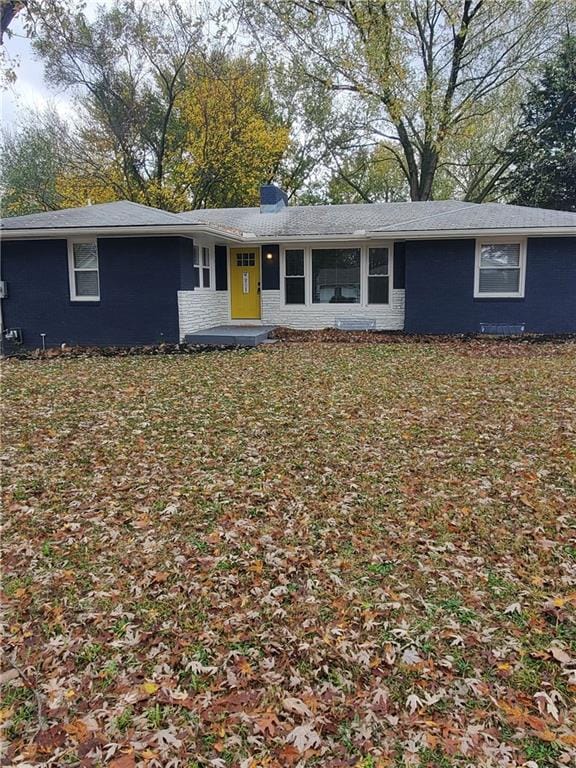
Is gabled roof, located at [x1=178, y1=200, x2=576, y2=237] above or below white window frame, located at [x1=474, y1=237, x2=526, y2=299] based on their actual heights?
above

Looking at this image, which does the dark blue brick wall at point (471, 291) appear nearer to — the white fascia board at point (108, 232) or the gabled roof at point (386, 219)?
the gabled roof at point (386, 219)

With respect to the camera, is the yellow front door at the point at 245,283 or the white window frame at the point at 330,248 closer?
the white window frame at the point at 330,248

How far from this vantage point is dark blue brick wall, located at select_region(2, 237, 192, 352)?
12.9 meters

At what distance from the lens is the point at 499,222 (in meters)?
13.6

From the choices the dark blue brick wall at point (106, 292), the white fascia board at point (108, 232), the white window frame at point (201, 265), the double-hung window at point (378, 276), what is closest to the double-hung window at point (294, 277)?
the double-hung window at point (378, 276)

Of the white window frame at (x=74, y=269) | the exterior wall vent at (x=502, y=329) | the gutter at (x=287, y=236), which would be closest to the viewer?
the gutter at (x=287, y=236)

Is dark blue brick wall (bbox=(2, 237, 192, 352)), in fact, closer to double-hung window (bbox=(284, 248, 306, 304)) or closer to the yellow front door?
the yellow front door

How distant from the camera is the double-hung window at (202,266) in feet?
46.4

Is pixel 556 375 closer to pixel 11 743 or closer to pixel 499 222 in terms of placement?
pixel 499 222

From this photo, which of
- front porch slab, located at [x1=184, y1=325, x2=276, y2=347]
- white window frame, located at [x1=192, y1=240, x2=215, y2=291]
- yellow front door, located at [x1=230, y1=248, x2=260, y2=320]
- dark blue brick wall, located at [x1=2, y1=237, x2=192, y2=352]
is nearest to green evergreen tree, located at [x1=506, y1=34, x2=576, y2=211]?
yellow front door, located at [x1=230, y1=248, x2=260, y2=320]

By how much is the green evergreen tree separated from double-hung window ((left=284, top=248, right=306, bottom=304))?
12.8 m

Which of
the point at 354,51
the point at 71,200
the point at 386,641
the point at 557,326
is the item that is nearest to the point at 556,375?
the point at 557,326

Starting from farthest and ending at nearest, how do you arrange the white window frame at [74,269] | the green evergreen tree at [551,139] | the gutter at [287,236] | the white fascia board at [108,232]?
the green evergreen tree at [551,139]
the white window frame at [74,269]
the gutter at [287,236]
the white fascia board at [108,232]

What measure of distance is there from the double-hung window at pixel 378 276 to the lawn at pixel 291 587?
8629 mm
